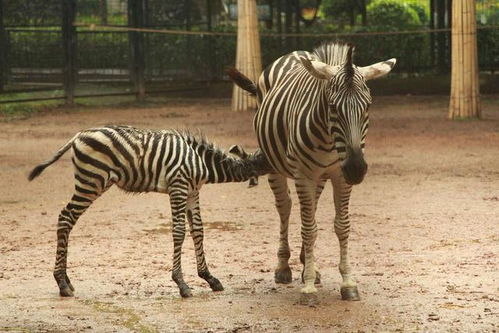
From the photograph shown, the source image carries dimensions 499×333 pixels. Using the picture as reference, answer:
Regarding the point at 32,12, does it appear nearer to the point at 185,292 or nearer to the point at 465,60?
the point at 465,60

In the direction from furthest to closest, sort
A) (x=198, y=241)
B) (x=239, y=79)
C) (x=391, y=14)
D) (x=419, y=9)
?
(x=419, y=9)
(x=391, y=14)
(x=239, y=79)
(x=198, y=241)

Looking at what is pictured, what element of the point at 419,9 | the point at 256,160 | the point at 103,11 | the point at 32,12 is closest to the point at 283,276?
the point at 256,160

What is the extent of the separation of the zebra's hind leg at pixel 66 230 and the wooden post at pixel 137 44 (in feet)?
53.8

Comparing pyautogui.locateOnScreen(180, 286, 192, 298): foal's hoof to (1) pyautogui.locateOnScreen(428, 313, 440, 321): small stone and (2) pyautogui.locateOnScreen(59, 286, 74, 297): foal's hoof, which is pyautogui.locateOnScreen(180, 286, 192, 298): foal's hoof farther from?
(1) pyautogui.locateOnScreen(428, 313, 440, 321): small stone

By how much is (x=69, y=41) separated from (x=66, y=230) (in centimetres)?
1535

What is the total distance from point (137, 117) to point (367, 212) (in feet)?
34.8

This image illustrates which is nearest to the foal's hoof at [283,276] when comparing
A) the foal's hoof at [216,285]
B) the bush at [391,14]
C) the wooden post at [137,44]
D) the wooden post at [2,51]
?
the foal's hoof at [216,285]

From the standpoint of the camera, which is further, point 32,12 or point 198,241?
point 32,12

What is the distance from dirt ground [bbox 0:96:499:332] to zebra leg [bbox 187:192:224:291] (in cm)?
10

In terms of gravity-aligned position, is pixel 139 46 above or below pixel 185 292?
above

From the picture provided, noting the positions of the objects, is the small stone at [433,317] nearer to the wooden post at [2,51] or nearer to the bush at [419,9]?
the wooden post at [2,51]

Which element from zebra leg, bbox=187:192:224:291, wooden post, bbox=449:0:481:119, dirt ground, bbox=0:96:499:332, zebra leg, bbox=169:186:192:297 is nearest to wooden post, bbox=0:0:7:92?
dirt ground, bbox=0:96:499:332

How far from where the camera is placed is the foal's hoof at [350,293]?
7.95 metres

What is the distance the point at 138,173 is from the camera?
8.45m
